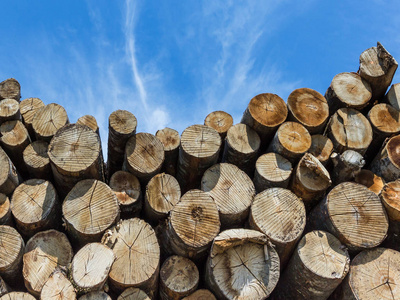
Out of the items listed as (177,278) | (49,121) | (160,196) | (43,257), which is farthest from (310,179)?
(49,121)

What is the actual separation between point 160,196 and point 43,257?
1.22m

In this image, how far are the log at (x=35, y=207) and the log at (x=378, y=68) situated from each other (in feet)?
12.9

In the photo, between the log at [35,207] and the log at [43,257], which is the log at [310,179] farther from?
the log at [35,207]

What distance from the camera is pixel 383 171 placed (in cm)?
430

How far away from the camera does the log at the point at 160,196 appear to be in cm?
380

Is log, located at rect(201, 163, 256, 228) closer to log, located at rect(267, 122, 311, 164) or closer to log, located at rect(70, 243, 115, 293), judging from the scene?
log, located at rect(267, 122, 311, 164)

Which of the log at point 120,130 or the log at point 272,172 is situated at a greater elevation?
the log at point 120,130

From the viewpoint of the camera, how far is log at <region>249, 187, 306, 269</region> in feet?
11.4

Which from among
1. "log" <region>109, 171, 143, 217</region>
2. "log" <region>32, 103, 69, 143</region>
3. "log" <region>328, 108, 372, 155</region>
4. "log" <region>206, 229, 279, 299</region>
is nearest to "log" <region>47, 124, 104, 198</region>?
"log" <region>109, 171, 143, 217</region>

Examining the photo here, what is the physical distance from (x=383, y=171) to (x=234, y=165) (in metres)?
1.74

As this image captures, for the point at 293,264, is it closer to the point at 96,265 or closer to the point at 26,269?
the point at 96,265

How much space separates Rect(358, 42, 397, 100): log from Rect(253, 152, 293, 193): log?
1.73 m

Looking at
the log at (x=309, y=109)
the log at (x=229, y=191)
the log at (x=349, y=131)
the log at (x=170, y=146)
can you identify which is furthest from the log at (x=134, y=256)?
the log at (x=349, y=131)

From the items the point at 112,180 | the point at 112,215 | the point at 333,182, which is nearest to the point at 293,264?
the point at 333,182
